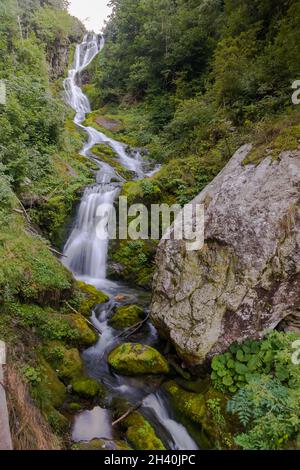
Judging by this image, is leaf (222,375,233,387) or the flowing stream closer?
the flowing stream

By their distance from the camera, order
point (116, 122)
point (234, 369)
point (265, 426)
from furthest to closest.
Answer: point (116, 122) → point (234, 369) → point (265, 426)

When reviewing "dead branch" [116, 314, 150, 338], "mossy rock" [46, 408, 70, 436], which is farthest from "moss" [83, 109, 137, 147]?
"mossy rock" [46, 408, 70, 436]

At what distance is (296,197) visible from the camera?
4512mm

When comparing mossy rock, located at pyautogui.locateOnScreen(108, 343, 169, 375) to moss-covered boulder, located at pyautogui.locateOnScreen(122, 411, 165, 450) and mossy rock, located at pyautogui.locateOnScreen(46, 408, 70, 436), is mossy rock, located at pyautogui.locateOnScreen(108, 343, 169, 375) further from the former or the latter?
mossy rock, located at pyautogui.locateOnScreen(46, 408, 70, 436)

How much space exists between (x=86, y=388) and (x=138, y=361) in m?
0.92

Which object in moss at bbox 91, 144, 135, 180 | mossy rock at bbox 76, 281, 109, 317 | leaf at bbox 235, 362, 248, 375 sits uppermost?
moss at bbox 91, 144, 135, 180

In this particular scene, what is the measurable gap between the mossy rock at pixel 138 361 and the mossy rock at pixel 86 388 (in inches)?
20.4

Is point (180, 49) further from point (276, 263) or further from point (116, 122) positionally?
point (276, 263)

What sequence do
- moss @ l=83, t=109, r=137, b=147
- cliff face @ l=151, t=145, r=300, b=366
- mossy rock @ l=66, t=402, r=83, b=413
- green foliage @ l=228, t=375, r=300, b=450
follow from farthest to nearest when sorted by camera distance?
moss @ l=83, t=109, r=137, b=147
cliff face @ l=151, t=145, r=300, b=366
mossy rock @ l=66, t=402, r=83, b=413
green foliage @ l=228, t=375, r=300, b=450

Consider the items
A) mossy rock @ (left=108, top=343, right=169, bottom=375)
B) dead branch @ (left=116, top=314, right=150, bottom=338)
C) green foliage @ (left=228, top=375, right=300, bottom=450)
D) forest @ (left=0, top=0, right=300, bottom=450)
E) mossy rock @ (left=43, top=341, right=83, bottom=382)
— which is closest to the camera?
green foliage @ (left=228, top=375, right=300, bottom=450)

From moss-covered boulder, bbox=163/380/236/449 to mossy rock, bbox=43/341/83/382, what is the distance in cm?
155

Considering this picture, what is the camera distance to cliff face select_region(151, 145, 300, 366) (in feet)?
14.6
